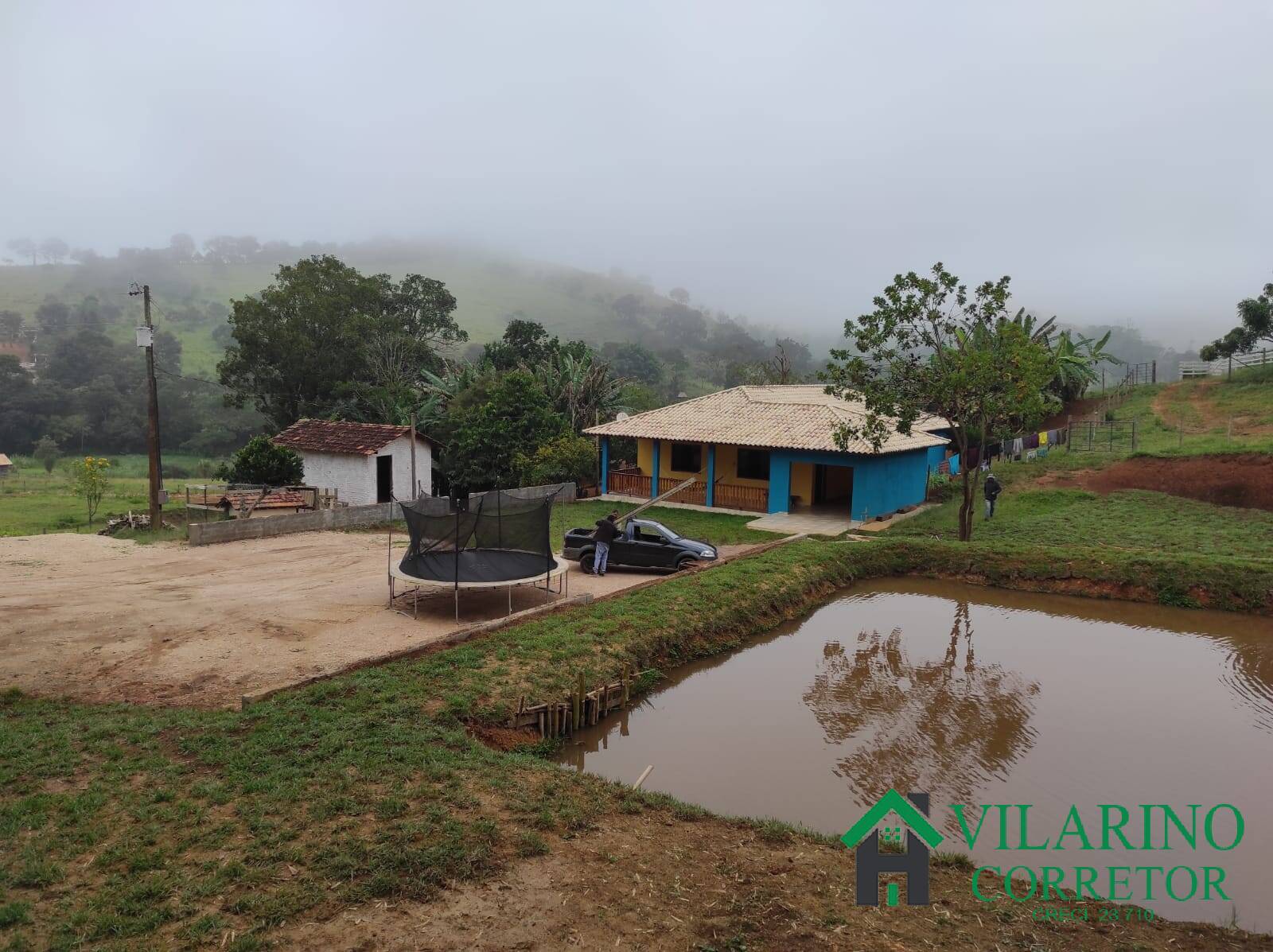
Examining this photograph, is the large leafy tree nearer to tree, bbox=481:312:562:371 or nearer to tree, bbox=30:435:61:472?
tree, bbox=481:312:562:371

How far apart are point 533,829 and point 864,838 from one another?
3.10 meters

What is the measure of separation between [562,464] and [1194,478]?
2138 cm

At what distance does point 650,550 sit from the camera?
1842cm

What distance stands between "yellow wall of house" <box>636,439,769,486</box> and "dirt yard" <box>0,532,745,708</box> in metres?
8.94

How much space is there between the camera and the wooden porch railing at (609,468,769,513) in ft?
91.2

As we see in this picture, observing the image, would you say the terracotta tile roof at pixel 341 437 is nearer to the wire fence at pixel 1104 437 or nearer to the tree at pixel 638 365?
the wire fence at pixel 1104 437

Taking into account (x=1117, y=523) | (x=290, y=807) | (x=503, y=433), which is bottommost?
(x=290, y=807)

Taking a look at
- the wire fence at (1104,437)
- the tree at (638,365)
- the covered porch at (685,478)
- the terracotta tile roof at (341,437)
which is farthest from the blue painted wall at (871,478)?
the tree at (638,365)

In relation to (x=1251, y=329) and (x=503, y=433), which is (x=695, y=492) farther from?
(x=1251, y=329)

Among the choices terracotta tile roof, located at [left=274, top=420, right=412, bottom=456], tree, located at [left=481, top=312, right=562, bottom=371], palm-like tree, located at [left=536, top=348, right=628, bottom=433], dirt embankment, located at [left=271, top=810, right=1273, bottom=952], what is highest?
tree, located at [left=481, top=312, right=562, bottom=371]

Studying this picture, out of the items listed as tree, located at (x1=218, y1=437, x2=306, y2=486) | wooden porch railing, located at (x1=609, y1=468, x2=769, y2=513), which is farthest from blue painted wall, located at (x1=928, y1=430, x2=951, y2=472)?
tree, located at (x1=218, y1=437, x2=306, y2=486)

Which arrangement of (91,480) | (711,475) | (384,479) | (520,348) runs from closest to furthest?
(711,475) < (91,480) < (384,479) < (520,348)

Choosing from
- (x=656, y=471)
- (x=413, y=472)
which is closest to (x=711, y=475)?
(x=656, y=471)

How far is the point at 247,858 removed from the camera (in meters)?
6.46
